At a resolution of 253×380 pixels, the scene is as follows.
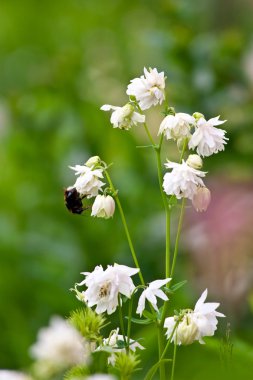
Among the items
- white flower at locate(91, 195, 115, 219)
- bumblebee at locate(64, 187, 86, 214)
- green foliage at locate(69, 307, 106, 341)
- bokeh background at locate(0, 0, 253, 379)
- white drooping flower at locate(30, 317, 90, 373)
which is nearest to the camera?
white drooping flower at locate(30, 317, 90, 373)

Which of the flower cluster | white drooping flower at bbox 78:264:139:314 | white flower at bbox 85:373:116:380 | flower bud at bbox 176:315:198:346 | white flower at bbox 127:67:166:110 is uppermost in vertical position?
white flower at bbox 127:67:166:110

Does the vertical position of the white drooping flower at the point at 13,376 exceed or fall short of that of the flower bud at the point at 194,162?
it falls short

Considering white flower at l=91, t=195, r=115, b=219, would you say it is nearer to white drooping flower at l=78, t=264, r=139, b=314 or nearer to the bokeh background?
white drooping flower at l=78, t=264, r=139, b=314

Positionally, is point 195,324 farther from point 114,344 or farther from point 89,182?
point 89,182

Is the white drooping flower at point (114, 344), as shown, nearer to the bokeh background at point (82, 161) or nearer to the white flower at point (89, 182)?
the white flower at point (89, 182)

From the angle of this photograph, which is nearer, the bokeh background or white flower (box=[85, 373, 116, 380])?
white flower (box=[85, 373, 116, 380])

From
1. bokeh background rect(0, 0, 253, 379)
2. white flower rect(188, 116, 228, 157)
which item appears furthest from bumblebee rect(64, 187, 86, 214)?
bokeh background rect(0, 0, 253, 379)

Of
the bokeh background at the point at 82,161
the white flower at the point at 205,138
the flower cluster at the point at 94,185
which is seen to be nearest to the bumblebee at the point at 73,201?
the flower cluster at the point at 94,185

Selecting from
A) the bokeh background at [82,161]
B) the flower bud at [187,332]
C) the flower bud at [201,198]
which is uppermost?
the bokeh background at [82,161]
